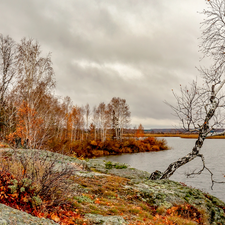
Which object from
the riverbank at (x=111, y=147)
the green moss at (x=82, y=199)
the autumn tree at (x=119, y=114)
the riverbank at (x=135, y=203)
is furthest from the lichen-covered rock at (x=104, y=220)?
the autumn tree at (x=119, y=114)

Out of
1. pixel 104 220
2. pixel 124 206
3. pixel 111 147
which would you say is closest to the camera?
pixel 104 220

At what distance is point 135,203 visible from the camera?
5.97 metres

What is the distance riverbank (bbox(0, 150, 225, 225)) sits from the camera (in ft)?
13.4

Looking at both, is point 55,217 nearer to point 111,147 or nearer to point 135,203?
point 135,203

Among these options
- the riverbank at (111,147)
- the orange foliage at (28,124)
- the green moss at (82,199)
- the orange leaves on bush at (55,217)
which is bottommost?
the riverbank at (111,147)

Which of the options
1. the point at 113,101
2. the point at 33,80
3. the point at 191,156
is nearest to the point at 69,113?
the point at 113,101

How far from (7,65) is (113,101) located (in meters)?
27.5

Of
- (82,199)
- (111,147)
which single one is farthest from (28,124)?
(111,147)

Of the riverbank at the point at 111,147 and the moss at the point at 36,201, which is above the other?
the moss at the point at 36,201

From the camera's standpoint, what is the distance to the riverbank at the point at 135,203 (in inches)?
161

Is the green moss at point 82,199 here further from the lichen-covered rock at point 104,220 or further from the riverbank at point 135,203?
the lichen-covered rock at point 104,220

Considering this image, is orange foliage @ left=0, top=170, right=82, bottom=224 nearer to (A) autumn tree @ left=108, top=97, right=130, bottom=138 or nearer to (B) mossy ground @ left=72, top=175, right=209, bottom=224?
(B) mossy ground @ left=72, top=175, right=209, bottom=224

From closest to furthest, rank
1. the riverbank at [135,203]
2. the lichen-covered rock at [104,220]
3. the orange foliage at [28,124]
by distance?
the lichen-covered rock at [104,220] → the riverbank at [135,203] → the orange foliage at [28,124]

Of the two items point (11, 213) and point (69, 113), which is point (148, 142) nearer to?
point (69, 113)
